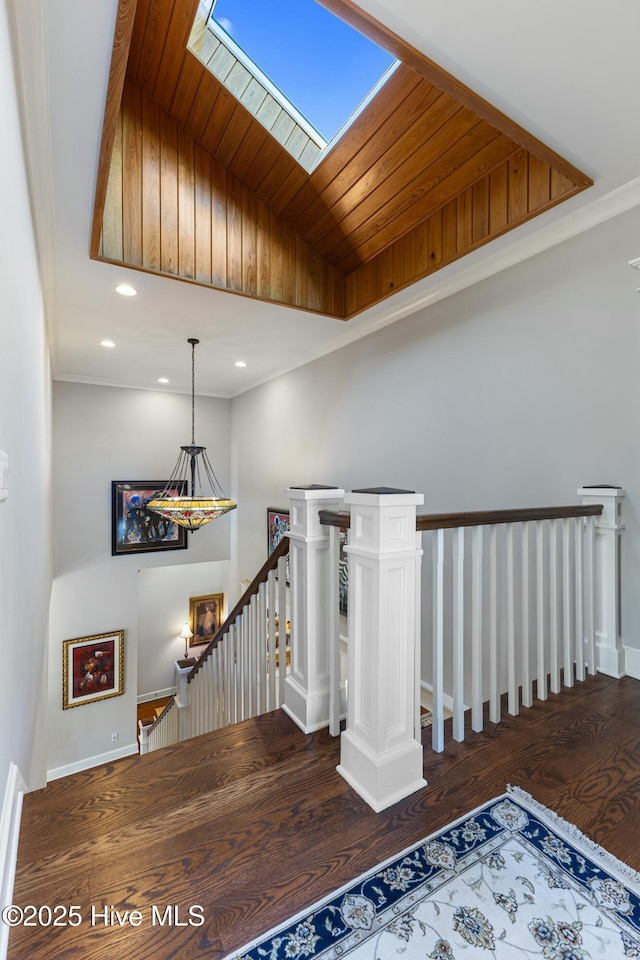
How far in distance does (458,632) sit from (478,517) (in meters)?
0.45

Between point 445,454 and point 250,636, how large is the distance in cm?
176

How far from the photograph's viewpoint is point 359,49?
7.39 ft

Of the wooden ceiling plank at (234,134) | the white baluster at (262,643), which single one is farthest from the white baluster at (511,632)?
the wooden ceiling plank at (234,134)

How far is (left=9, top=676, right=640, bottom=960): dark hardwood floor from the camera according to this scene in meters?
1.01

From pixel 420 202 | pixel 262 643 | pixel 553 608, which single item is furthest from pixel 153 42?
pixel 553 608

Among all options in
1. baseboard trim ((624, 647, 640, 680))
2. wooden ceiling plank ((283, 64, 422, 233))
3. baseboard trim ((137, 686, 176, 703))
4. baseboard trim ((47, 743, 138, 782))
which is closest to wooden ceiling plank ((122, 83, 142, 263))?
wooden ceiling plank ((283, 64, 422, 233))

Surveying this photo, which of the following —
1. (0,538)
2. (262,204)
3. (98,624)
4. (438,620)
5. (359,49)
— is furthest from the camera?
(98,624)

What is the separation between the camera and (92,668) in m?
5.72

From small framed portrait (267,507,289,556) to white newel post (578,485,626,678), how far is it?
350 centimetres

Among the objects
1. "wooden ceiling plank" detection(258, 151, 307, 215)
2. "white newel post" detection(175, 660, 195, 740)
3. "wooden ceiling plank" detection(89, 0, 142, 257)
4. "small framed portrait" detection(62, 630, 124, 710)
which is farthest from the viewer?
"small framed portrait" detection(62, 630, 124, 710)

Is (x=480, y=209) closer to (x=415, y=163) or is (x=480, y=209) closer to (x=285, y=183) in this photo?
(x=415, y=163)

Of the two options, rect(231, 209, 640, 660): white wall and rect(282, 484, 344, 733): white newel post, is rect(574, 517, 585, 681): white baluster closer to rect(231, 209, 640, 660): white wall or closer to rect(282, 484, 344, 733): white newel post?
rect(231, 209, 640, 660): white wall

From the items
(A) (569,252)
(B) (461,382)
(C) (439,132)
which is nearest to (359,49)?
(C) (439,132)

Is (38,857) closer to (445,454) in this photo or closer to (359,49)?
(445,454)
